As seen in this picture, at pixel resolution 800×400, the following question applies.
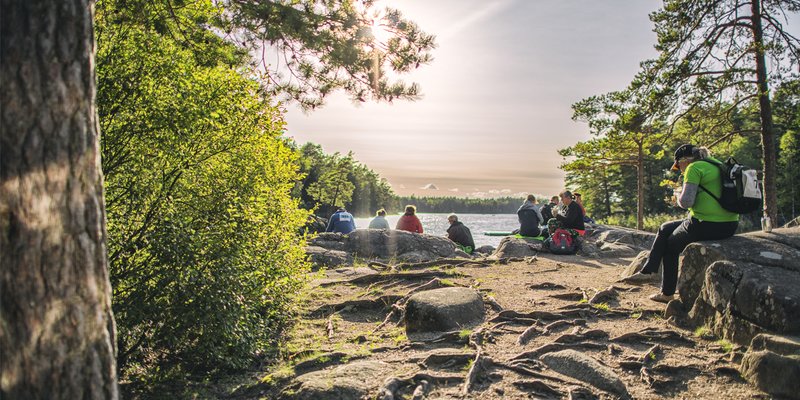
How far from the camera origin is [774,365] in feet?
16.8

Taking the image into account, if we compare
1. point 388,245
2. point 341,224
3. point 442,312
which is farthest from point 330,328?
point 341,224

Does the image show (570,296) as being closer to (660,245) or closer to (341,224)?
(660,245)

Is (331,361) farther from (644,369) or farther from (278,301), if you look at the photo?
(644,369)

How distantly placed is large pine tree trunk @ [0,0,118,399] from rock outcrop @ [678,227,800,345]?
675 cm

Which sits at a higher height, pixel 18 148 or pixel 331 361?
pixel 18 148

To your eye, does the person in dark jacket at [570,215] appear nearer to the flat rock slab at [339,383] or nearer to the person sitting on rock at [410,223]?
the person sitting on rock at [410,223]

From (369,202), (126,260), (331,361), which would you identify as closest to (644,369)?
(331,361)

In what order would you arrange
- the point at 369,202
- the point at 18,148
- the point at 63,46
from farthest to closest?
1. the point at 369,202
2. the point at 63,46
3. the point at 18,148

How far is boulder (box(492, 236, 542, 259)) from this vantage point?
16.8 meters

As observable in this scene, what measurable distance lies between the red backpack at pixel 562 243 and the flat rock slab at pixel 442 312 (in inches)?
363

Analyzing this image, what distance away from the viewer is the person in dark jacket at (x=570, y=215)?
640 inches

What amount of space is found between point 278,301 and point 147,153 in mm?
2928

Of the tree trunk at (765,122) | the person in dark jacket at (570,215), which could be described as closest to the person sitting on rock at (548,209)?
the person in dark jacket at (570,215)

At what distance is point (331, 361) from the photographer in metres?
6.31
